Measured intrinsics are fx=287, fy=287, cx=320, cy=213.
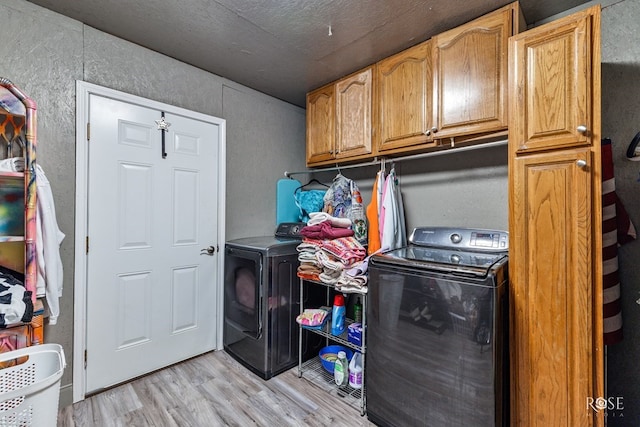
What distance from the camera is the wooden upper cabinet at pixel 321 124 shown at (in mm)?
2527

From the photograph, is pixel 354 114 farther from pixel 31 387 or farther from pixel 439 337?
pixel 31 387

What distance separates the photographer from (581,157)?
1.22 metres

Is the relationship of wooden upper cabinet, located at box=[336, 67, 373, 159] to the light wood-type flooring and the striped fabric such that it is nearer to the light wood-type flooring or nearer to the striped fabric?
the striped fabric

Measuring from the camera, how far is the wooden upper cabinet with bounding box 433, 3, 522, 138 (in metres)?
1.57

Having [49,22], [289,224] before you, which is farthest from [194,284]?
[49,22]

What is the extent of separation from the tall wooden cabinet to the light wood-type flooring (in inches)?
38.3

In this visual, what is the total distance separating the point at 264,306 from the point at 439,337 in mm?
1239

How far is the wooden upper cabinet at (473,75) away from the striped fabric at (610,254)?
526 millimetres

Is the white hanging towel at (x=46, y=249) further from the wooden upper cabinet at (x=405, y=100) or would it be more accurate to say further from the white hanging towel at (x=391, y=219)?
the wooden upper cabinet at (x=405, y=100)

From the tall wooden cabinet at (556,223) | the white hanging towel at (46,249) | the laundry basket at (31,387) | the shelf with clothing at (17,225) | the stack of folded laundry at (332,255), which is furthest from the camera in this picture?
the stack of folded laundry at (332,255)

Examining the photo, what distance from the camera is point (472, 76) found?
5.49ft

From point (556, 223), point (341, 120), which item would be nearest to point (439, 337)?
point (556, 223)

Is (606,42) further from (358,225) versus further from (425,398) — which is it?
(425,398)

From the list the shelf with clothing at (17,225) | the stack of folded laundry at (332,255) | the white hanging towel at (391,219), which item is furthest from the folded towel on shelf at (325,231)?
the shelf with clothing at (17,225)
